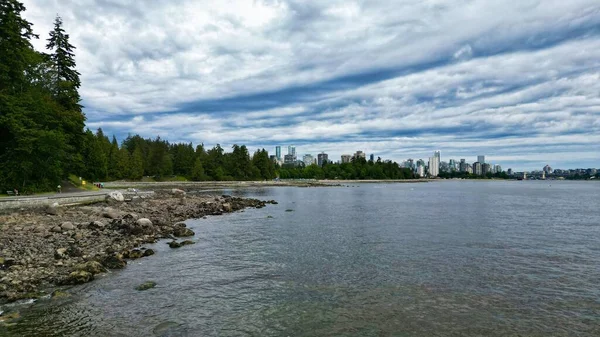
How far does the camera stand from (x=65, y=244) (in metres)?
24.5

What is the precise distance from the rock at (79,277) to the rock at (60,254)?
12.9 feet

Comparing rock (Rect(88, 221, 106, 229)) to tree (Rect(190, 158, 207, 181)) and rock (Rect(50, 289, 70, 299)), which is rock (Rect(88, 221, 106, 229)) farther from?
tree (Rect(190, 158, 207, 181))

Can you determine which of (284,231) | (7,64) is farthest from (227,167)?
(284,231)

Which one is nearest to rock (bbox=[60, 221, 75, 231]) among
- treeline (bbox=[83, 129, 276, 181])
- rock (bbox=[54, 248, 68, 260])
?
rock (bbox=[54, 248, 68, 260])

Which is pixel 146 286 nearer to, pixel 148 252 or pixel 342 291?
pixel 148 252

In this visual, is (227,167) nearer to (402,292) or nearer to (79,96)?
(79,96)

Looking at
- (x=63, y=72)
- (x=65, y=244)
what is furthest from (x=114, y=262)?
(x=63, y=72)

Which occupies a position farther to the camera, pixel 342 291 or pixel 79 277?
pixel 79 277

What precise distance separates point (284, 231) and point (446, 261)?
17050 millimetres

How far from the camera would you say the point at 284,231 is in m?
36.5

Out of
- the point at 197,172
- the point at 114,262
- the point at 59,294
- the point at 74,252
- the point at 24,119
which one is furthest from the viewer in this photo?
the point at 197,172

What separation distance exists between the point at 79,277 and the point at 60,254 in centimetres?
500

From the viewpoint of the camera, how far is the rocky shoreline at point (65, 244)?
57.2 ft

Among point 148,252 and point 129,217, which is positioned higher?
point 129,217
